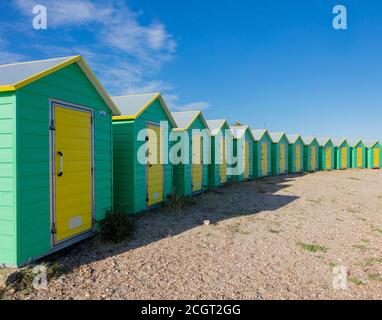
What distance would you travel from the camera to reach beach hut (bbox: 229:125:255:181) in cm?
1841

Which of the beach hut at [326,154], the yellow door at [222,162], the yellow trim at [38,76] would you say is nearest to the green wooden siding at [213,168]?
the yellow door at [222,162]

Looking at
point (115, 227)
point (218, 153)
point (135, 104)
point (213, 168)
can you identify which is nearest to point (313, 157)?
point (218, 153)

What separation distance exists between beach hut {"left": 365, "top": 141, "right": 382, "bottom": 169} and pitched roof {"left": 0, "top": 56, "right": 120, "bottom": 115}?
127 feet

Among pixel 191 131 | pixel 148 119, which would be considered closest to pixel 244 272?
pixel 148 119

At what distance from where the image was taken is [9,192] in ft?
15.5

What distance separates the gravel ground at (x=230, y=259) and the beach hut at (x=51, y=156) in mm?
673

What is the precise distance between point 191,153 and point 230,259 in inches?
293

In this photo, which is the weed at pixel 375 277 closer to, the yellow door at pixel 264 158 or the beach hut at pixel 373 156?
the yellow door at pixel 264 158

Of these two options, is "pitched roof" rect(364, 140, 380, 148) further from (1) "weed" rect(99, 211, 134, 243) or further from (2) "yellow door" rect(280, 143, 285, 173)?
(1) "weed" rect(99, 211, 134, 243)

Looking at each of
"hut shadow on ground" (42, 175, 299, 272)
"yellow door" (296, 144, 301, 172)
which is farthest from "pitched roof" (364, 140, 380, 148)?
"hut shadow on ground" (42, 175, 299, 272)

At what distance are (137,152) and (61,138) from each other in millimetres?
3319

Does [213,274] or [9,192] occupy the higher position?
[9,192]

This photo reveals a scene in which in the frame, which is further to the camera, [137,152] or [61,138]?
[137,152]
